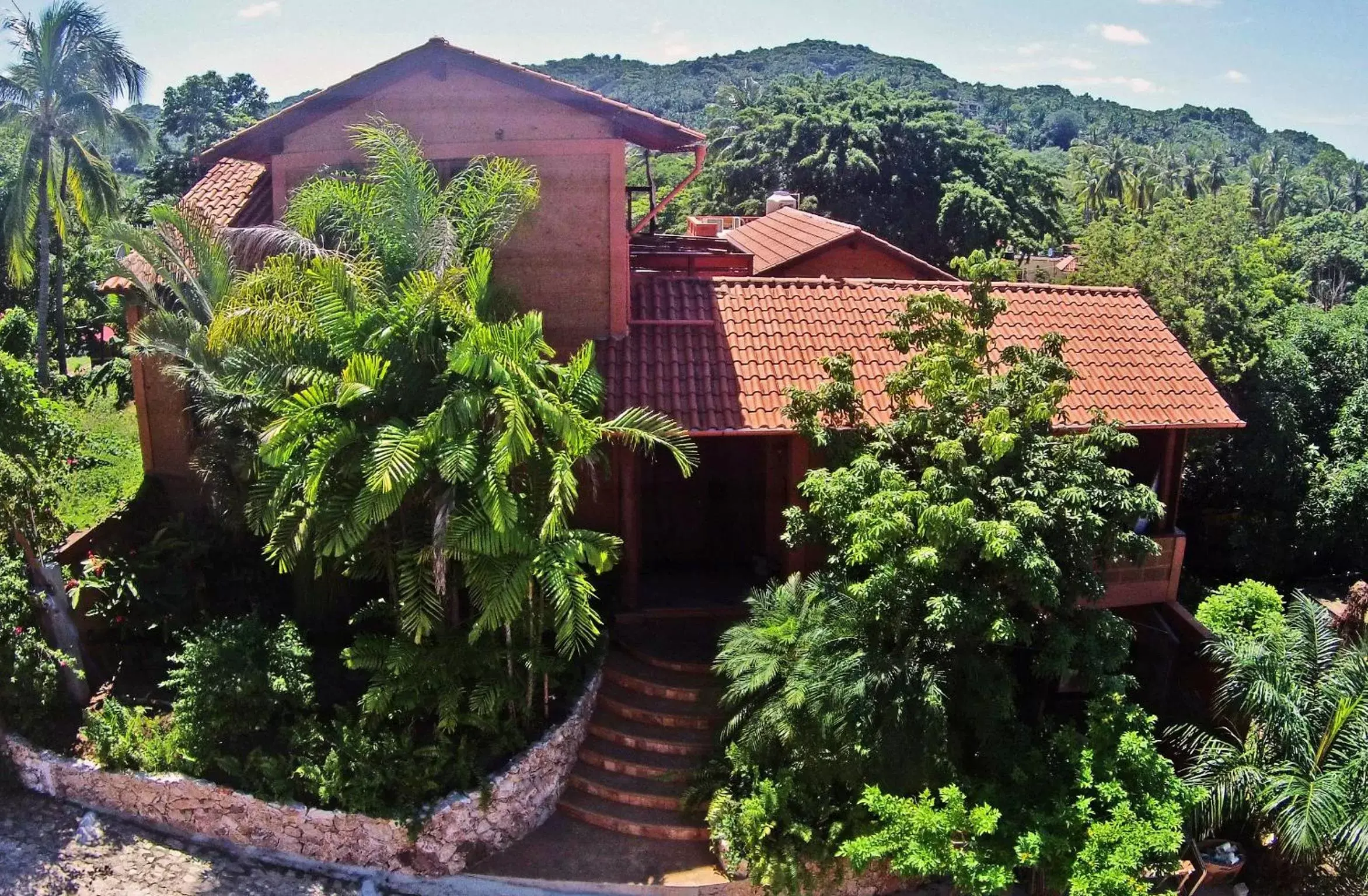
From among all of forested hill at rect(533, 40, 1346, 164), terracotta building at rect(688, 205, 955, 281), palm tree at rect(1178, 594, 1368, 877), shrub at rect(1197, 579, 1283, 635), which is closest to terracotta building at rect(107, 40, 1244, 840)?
shrub at rect(1197, 579, 1283, 635)

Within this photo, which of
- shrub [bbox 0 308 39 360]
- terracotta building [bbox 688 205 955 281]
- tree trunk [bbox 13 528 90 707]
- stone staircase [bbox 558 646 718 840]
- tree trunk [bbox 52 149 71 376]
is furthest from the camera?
tree trunk [bbox 52 149 71 376]

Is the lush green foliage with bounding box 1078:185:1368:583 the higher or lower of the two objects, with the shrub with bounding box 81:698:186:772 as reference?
higher

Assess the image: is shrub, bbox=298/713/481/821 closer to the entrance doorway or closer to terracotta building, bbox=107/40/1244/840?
terracotta building, bbox=107/40/1244/840

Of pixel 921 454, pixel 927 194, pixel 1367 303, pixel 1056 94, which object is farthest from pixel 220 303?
pixel 1056 94

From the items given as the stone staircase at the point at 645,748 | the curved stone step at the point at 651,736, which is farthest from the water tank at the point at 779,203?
the curved stone step at the point at 651,736

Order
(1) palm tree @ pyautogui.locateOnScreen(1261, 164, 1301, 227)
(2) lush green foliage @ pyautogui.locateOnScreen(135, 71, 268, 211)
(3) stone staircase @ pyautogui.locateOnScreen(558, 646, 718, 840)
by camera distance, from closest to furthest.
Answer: (3) stone staircase @ pyautogui.locateOnScreen(558, 646, 718, 840)
(2) lush green foliage @ pyautogui.locateOnScreen(135, 71, 268, 211)
(1) palm tree @ pyautogui.locateOnScreen(1261, 164, 1301, 227)

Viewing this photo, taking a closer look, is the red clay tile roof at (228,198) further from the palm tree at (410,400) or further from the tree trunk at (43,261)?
the tree trunk at (43,261)

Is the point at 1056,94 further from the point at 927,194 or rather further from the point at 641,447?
the point at 641,447
